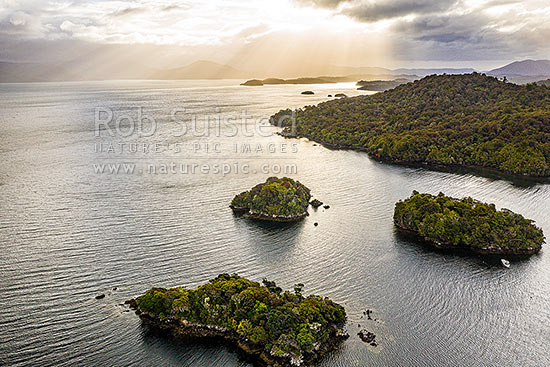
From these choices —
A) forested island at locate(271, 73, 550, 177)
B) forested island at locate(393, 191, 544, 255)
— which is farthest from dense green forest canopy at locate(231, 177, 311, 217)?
forested island at locate(271, 73, 550, 177)

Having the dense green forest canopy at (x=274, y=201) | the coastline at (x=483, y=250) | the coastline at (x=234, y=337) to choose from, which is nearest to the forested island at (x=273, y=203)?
the dense green forest canopy at (x=274, y=201)

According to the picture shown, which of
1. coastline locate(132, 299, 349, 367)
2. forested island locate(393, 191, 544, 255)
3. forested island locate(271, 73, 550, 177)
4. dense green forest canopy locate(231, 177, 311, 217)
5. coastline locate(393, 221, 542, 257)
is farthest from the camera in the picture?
forested island locate(271, 73, 550, 177)

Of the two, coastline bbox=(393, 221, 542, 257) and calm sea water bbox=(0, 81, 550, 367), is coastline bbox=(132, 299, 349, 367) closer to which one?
calm sea water bbox=(0, 81, 550, 367)

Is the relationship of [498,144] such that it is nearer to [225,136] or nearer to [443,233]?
[443,233]

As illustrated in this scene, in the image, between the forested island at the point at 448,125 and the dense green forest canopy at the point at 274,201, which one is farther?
the forested island at the point at 448,125

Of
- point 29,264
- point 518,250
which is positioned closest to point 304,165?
point 518,250

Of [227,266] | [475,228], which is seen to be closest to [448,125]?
[475,228]

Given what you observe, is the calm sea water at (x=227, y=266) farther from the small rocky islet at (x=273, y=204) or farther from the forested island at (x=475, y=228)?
the forested island at (x=475, y=228)
